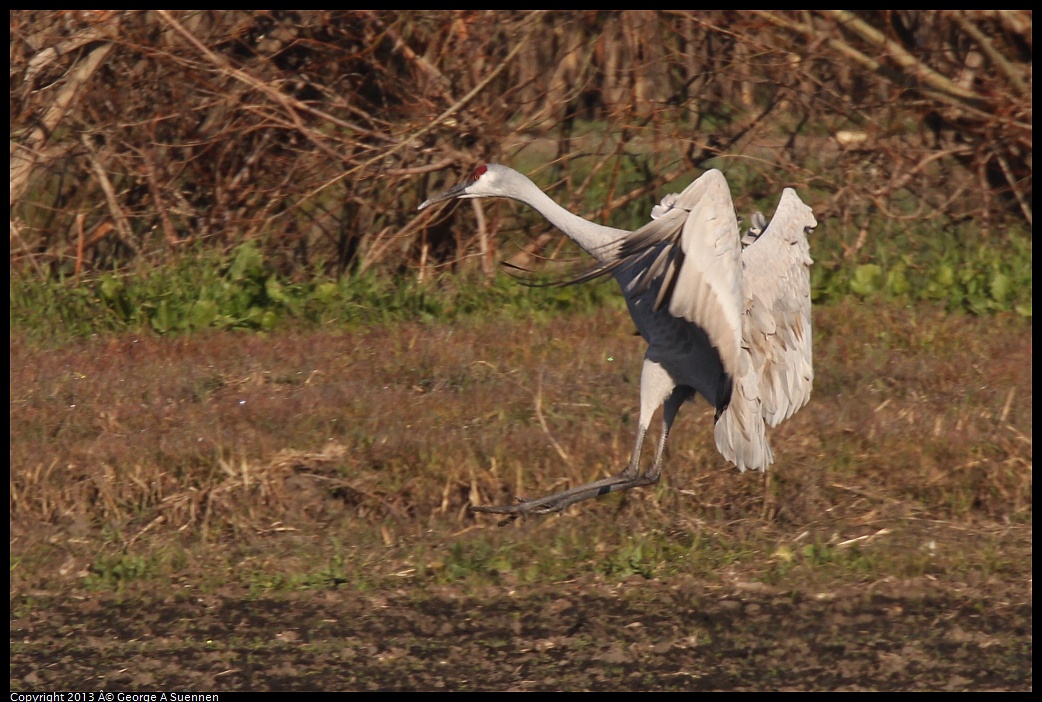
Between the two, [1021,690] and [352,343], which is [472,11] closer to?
[352,343]

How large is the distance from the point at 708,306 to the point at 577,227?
666mm

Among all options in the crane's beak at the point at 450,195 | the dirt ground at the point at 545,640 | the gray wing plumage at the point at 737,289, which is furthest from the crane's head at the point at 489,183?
the dirt ground at the point at 545,640

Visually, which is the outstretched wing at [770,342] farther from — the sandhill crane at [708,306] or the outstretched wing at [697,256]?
the outstretched wing at [697,256]

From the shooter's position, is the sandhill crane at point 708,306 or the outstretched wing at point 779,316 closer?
the sandhill crane at point 708,306

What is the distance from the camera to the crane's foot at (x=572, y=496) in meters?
4.33

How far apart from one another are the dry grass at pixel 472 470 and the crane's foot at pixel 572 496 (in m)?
0.10

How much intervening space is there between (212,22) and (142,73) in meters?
0.43

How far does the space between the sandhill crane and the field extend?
1.00ft

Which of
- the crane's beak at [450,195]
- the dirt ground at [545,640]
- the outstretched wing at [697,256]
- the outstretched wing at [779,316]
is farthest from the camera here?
the crane's beak at [450,195]

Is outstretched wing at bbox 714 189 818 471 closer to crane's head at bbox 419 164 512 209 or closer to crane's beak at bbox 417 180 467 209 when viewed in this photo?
crane's head at bbox 419 164 512 209

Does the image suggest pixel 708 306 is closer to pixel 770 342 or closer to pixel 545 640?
pixel 770 342

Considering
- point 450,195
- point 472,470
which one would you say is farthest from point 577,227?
point 472,470

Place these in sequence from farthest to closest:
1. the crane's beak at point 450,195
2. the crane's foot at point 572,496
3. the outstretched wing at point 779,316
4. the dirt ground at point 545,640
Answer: the crane's beak at point 450,195 → the crane's foot at point 572,496 → the outstretched wing at point 779,316 → the dirt ground at point 545,640

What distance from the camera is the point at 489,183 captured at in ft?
15.0
